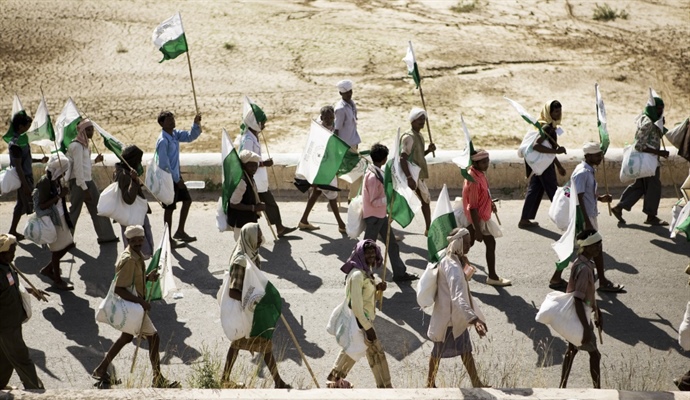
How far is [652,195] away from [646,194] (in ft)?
0.23

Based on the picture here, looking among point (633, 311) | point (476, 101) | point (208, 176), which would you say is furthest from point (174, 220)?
point (476, 101)

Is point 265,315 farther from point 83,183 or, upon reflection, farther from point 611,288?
point 83,183

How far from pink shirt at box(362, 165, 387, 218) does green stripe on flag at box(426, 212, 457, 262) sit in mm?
1719

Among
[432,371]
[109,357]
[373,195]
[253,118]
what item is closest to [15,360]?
[109,357]

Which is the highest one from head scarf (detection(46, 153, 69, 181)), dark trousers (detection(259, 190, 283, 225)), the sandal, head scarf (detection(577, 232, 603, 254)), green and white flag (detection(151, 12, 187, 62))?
green and white flag (detection(151, 12, 187, 62))

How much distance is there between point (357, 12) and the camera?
22562 millimetres

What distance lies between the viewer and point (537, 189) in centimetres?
1229

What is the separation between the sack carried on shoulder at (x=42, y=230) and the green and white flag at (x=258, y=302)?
3.39 meters

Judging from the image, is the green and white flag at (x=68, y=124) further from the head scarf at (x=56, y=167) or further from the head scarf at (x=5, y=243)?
the head scarf at (x=5, y=243)

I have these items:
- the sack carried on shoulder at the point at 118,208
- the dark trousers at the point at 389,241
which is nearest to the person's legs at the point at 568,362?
the dark trousers at the point at 389,241

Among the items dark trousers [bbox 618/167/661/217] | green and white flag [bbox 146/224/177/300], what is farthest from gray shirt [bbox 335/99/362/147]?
green and white flag [bbox 146/224/177/300]

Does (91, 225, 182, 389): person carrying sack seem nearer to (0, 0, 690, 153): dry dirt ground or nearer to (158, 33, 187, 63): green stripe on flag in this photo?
(158, 33, 187, 63): green stripe on flag

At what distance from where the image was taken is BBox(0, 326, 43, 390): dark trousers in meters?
7.85

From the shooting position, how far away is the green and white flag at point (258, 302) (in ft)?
25.8
